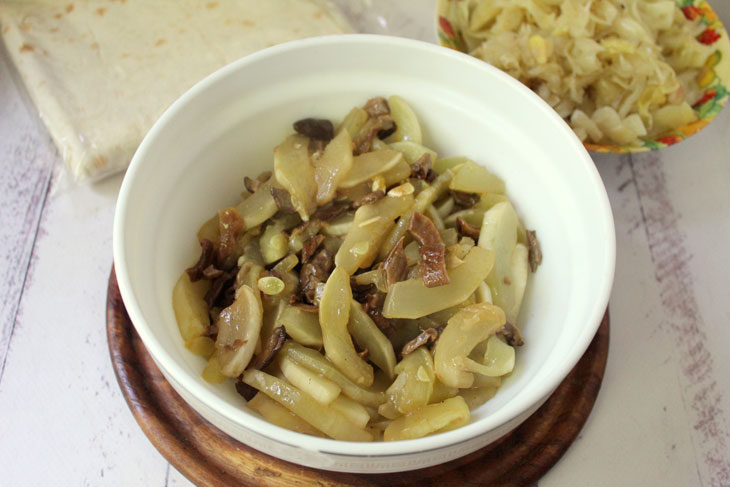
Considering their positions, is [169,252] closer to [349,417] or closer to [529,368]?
[349,417]

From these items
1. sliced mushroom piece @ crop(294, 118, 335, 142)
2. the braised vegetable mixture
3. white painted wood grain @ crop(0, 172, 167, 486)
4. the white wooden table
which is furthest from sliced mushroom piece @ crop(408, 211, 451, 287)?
white painted wood grain @ crop(0, 172, 167, 486)

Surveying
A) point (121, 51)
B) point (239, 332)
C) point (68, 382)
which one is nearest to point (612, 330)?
point (239, 332)

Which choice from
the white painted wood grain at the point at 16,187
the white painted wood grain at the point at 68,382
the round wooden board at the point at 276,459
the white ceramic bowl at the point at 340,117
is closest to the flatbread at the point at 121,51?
the white painted wood grain at the point at 16,187

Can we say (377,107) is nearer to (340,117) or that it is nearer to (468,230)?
(340,117)

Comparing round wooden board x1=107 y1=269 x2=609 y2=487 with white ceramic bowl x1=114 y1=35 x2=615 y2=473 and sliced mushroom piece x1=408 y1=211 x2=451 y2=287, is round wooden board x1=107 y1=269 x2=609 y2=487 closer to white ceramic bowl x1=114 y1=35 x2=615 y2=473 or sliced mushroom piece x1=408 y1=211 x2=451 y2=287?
white ceramic bowl x1=114 y1=35 x2=615 y2=473

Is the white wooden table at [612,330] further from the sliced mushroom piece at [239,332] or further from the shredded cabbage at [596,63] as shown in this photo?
the sliced mushroom piece at [239,332]
